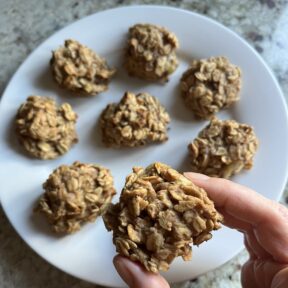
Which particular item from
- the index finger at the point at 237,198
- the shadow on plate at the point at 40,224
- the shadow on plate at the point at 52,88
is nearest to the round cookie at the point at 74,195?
the shadow on plate at the point at 40,224

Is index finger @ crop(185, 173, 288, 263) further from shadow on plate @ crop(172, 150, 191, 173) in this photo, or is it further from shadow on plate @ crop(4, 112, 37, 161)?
shadow on plate @ crop(4, 112, 37, 161)

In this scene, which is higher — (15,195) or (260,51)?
(260,51)

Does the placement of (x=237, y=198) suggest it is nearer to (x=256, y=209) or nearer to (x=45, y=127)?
(x=256, y=209)

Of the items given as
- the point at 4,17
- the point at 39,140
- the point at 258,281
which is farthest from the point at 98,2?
the point at 258,281

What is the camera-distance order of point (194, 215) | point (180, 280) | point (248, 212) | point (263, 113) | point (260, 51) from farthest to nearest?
point (260, 51), point (263, 113), point (180, 280), point (248, 212), point (194, 215)

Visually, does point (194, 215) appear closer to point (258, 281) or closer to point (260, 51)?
point (258, 281)

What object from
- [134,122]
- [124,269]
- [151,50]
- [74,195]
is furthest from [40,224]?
[151,50]
